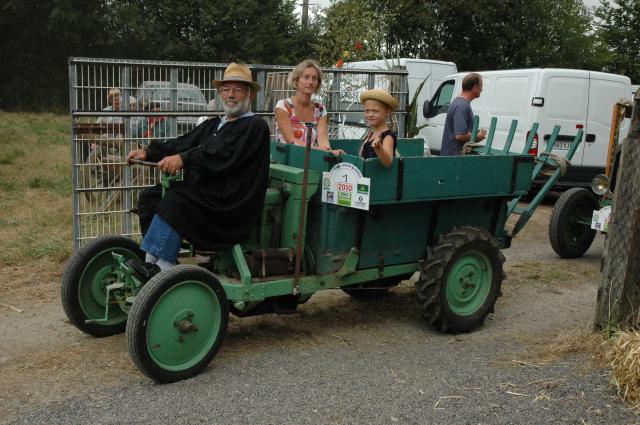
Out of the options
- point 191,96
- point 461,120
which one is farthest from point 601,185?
point 191,96

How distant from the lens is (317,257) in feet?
17.8

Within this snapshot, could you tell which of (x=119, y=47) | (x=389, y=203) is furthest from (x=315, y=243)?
(x=119, y=47)

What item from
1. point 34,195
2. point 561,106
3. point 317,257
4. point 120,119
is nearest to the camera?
point 317,257

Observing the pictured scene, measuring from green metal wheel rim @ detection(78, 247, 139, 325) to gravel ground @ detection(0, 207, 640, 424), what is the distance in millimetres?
205

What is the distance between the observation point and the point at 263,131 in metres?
5.07

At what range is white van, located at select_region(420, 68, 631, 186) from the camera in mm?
12219

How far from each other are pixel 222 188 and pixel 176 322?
95 centimetres

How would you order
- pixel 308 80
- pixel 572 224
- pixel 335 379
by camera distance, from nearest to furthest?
pixel 335 379 < pixel 308 80 < pixel 572 224

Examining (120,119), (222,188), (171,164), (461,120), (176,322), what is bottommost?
(176,322)

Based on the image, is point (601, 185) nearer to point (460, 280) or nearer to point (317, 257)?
point (460, 280)

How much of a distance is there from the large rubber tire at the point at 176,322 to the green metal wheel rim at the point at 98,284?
0.98 metres

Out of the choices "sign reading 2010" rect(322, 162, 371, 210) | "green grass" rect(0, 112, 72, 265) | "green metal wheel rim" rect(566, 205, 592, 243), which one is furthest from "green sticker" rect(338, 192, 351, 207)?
"green metal wheel rim" rect(566, 205, 592, 243)

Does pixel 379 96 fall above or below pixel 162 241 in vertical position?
above

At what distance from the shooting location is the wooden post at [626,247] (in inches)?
201
